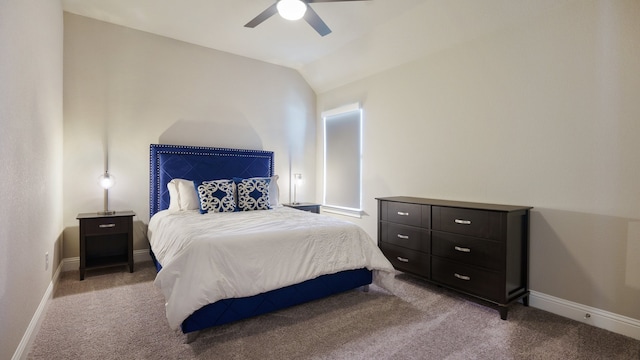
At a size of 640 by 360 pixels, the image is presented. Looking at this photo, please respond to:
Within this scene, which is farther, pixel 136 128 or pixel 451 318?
pixel 136 128

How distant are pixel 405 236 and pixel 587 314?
5.01 feet

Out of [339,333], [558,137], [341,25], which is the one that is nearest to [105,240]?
[339,333]

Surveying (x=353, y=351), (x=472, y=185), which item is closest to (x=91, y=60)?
(x=353, y=351)

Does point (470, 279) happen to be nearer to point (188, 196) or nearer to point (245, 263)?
point (245, 263)

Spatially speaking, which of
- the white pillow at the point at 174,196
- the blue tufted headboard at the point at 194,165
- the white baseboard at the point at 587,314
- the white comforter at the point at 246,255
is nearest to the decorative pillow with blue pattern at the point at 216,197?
the white pillow at the point at 174,196

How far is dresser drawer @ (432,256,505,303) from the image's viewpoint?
2455 mm

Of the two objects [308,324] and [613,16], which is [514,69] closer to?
[613,16]

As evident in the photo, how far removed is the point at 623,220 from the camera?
2.19 meters

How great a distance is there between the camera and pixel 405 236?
10.5 ft

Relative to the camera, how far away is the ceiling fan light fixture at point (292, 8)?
2570 mm

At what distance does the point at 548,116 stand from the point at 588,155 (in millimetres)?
438

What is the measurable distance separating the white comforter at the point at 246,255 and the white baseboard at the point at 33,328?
2.53 feet

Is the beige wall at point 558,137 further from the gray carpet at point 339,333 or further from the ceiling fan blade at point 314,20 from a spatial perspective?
the ceiling fan blade at point 314,20

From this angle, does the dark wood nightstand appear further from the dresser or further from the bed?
the dresser
